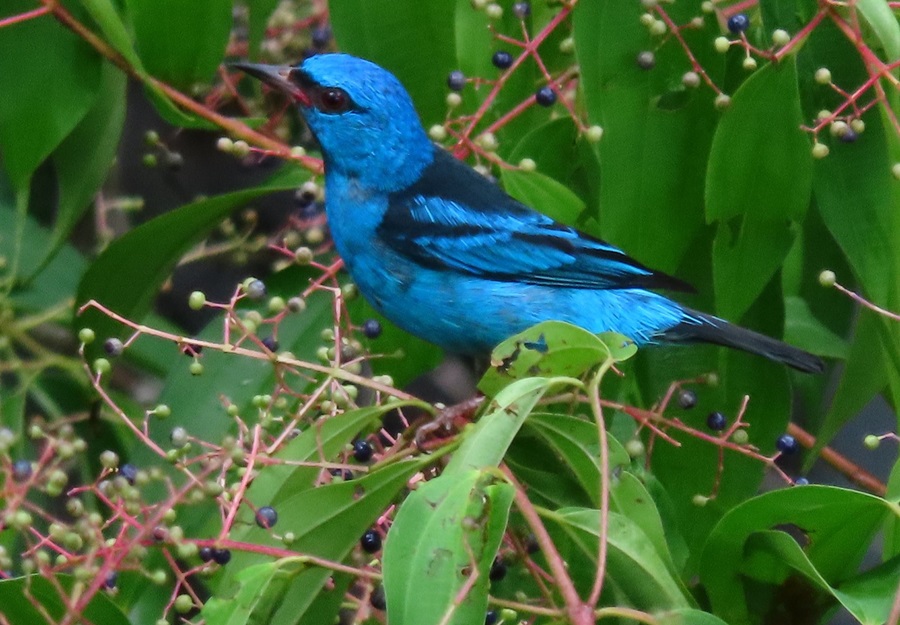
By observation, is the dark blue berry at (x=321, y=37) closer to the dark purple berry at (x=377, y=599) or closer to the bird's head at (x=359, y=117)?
the bird's head at (x=359, y=117)

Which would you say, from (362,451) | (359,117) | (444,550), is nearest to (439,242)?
(359,117)

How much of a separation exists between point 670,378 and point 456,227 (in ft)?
1.85

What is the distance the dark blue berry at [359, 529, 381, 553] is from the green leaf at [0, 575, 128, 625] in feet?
1.31

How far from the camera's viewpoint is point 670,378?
2668 millimetres

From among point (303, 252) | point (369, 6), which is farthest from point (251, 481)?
point (369, 6)

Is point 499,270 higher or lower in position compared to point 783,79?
lower

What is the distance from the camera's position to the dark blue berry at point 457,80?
8.33 feet

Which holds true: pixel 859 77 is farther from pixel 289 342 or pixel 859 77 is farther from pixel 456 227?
pixel 289 342

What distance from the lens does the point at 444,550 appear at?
5.05 feet

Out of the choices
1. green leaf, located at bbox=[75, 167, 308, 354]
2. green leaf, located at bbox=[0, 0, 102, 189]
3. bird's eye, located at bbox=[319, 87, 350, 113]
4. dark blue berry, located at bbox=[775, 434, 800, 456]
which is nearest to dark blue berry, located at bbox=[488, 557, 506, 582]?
dark blue berry, located at bbox=[775, 434, 800, 456]

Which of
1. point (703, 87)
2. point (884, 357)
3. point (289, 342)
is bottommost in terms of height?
point (289, 342)

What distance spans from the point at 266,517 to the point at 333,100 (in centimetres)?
125

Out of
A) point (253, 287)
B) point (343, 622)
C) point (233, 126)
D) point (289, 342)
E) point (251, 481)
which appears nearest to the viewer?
point (251, 481)

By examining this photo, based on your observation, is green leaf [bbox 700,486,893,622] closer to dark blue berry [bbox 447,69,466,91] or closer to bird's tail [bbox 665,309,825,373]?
bird's tail [bbox 665,309,825,373]
